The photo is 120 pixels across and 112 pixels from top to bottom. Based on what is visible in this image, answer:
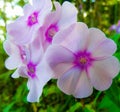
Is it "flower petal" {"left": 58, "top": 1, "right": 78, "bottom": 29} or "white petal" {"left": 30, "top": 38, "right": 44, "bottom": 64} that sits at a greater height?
"flower petal" {"left": 58, "top": 1, "right": 78, "bottom": 29}

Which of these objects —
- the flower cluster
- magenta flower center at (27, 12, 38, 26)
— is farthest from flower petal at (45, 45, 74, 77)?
magenta flower center at (27, 12, 38, 26)

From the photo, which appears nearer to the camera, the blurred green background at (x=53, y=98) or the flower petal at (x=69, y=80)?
the flower petal at (x=69, y=80)

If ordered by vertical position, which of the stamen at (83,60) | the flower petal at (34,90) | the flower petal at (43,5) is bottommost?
the flower petal at (34,90)

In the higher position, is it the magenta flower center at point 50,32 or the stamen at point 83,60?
the magenta flower center at point 50,32

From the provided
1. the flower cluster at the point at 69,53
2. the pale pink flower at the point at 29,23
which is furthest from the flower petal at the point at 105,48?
the pale pink flower at the point at 29,23

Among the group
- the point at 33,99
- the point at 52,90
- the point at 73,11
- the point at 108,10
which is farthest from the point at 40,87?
the point at 108,10

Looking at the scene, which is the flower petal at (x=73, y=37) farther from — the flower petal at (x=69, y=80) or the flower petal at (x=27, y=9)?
the flower petal at (x=27, y=9)

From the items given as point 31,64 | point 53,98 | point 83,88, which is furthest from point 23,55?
point 53,98

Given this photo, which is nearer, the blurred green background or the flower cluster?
the flower cluster

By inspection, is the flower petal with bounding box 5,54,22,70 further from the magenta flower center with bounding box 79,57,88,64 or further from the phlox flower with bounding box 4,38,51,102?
the magenta flower center with bounding box 79,57,88,64

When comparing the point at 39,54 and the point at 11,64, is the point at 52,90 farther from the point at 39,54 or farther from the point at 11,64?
the point at 39,54
